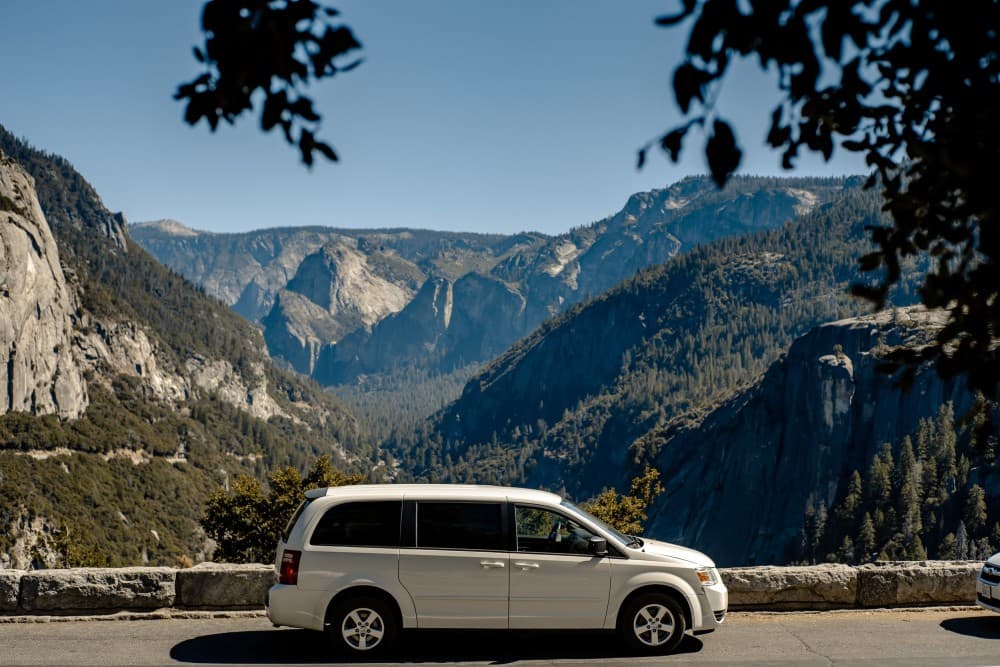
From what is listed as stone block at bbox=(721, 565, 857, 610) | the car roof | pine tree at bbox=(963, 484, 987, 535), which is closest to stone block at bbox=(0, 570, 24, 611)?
the car roof

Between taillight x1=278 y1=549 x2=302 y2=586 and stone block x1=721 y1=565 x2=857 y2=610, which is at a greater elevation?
taillight x1=278 y1=549 x2=302 y2=586

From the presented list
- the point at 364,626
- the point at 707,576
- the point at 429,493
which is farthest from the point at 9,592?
the point at 707,576

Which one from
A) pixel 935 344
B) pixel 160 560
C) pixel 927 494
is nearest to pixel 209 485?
pixel 160 560

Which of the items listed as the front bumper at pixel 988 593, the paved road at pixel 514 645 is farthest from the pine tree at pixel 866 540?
the paved road at pixel 514 645

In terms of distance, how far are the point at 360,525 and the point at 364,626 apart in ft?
3.79

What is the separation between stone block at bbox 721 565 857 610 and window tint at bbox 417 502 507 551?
4.36 metres

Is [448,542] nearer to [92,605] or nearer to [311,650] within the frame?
[311,650]

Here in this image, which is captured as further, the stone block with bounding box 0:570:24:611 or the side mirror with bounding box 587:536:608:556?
the stone block with bounding box 0:570:24:611

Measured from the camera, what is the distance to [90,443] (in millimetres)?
150375

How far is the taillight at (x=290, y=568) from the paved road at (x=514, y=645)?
968 millimetres

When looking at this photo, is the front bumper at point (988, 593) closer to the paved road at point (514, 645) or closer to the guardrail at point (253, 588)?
the paved road at point (514, 645)

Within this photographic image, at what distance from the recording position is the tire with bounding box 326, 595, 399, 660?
36.5 feet

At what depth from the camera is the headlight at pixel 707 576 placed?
1156cm

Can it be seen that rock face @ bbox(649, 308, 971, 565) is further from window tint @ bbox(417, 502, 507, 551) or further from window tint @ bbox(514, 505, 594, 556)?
window tint @ bbox(417, 502, 507, 551)
